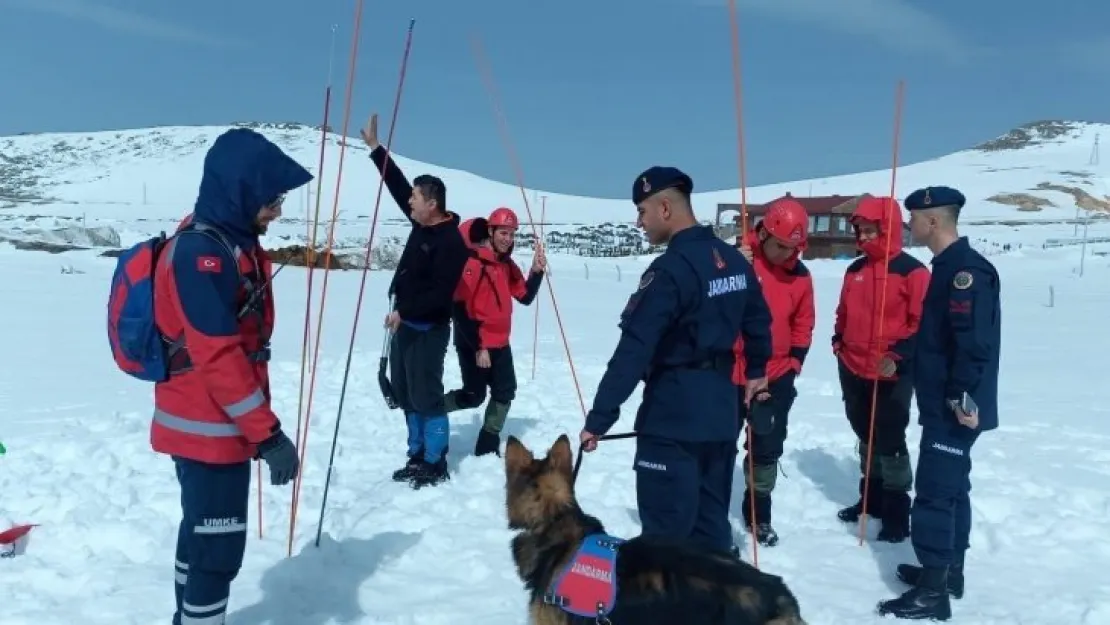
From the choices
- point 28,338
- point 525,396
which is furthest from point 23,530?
point 28,338

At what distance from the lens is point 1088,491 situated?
19.6 ft

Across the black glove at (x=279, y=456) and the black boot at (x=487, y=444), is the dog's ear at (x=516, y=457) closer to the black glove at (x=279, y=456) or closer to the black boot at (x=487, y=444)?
the black glove at (x=279, y=456)

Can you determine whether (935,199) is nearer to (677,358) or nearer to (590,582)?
(677,358)

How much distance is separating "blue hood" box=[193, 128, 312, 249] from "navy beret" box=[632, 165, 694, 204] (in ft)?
4.63

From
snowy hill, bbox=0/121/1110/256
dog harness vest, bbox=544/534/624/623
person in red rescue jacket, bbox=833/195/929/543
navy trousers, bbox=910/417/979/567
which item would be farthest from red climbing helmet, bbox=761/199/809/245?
snowy hill, bbox=0/121/1110/256

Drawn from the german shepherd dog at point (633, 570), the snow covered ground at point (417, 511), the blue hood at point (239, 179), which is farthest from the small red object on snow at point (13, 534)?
the german shepherd dog at point (633, 570)

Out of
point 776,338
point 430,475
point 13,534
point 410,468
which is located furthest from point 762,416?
point 13,534

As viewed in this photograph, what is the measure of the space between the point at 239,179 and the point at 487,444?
411 centimetres

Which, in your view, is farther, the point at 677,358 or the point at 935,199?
the point at 935,199

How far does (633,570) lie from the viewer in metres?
2.82

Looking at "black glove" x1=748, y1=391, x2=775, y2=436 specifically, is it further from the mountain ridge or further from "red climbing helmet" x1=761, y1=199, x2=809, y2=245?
the mountain ridge

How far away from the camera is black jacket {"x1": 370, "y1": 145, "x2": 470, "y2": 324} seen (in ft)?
18.3

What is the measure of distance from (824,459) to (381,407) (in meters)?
4.13

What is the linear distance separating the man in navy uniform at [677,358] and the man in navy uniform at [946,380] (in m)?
1.06
